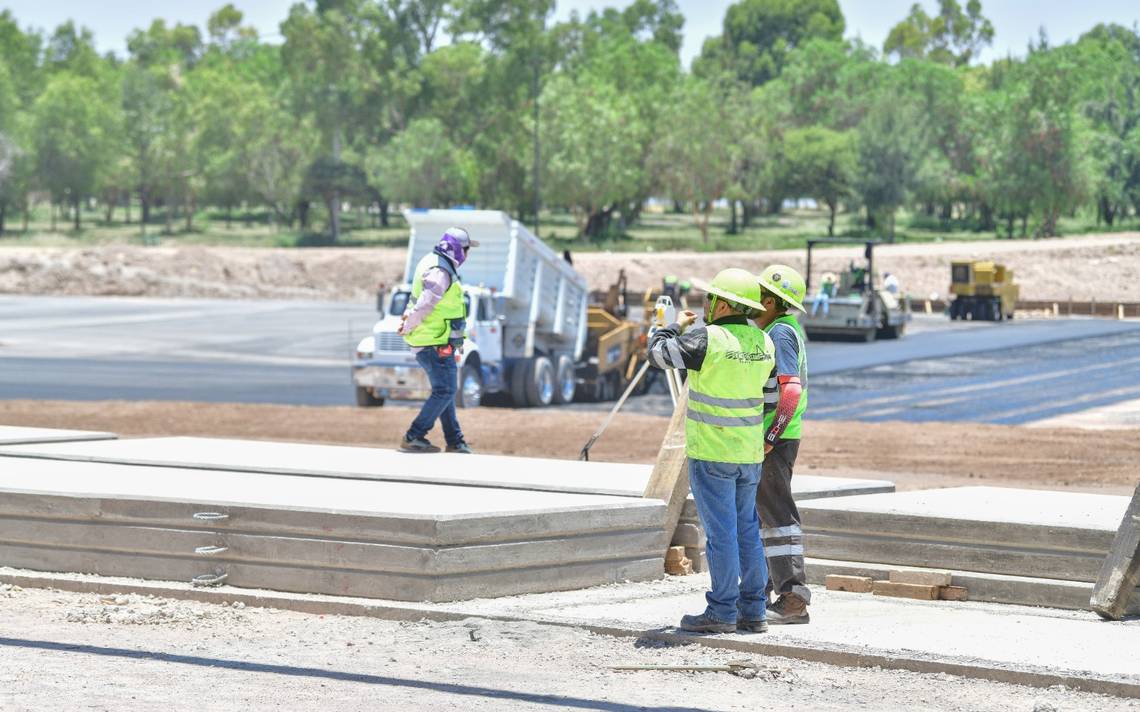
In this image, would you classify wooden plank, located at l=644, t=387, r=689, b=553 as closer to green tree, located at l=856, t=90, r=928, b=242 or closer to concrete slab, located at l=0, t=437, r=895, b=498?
concrete slab, located at l=0, t=437, r=895, b=498

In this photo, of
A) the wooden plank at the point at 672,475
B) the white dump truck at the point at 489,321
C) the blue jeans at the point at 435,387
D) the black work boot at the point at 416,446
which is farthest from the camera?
the white dump truck at the point at 489,321

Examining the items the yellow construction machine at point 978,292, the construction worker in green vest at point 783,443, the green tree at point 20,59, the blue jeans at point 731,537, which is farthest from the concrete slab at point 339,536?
the green tree at point 20,59

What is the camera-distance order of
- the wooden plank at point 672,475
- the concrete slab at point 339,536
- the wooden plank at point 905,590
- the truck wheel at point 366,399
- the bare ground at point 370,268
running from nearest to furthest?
the concrete slab at point 339,536 < the wooden plank at point 905,590 < the wooden plank at point 672,475 < the truck wheel at point 366,399 < the bare ground at point 370,268

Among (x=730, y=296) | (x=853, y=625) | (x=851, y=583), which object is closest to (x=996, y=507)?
(x=851, y=583)

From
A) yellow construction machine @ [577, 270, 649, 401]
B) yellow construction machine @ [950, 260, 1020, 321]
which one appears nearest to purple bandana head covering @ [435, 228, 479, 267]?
yellow construction machine @ [577, 270, 649, 401]

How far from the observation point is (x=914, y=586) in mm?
10258

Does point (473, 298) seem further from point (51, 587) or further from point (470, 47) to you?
point (470, 47)

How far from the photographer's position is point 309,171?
102 meters

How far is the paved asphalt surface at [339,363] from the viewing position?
2739 cm

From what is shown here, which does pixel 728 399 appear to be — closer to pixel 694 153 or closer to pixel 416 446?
pixel 416 446

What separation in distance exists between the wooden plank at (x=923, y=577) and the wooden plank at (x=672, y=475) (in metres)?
1.46

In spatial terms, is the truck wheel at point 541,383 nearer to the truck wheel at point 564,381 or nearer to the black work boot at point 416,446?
the truck wheel at point 564,381

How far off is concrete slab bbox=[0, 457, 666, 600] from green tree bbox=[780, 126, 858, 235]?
96.1 m

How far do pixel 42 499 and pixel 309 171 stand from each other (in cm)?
9258
